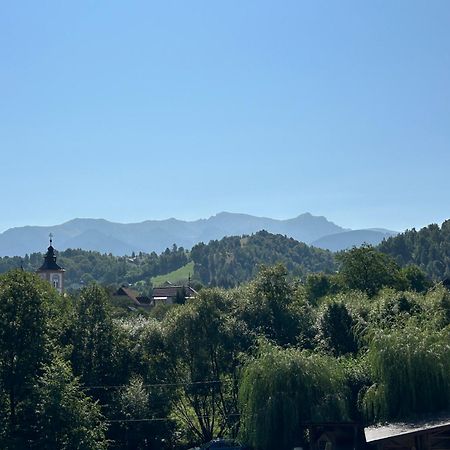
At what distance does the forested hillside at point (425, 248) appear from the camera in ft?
516

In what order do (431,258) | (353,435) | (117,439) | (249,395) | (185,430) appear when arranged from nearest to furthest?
(353,435) < (249,395) < (117,439) < (185,430) < (431,258)

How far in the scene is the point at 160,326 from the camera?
3991cm

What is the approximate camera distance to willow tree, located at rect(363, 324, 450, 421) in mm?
30969

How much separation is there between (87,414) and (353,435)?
979cm

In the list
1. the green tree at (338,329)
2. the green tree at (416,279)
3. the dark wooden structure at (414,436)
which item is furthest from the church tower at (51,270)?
the dark wooden structure at (414,436)

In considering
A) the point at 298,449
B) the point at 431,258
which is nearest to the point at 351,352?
the point at 298,449

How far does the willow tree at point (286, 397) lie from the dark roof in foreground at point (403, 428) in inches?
118

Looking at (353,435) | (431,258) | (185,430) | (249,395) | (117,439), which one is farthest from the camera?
(431,258)

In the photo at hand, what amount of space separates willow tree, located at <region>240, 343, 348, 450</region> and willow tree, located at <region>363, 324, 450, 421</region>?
1.55 meters

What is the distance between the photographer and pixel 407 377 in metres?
31.2

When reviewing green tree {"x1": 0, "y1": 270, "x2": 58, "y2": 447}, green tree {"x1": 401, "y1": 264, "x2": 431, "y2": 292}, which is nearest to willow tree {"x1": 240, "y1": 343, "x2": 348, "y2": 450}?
green tree {"x1": 0, "y1": 270, "x2": 58, "y2": 447}

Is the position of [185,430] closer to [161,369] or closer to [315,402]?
[161,369]

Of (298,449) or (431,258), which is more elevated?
(431,258)

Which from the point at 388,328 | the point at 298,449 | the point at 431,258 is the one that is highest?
the point at 431,258
